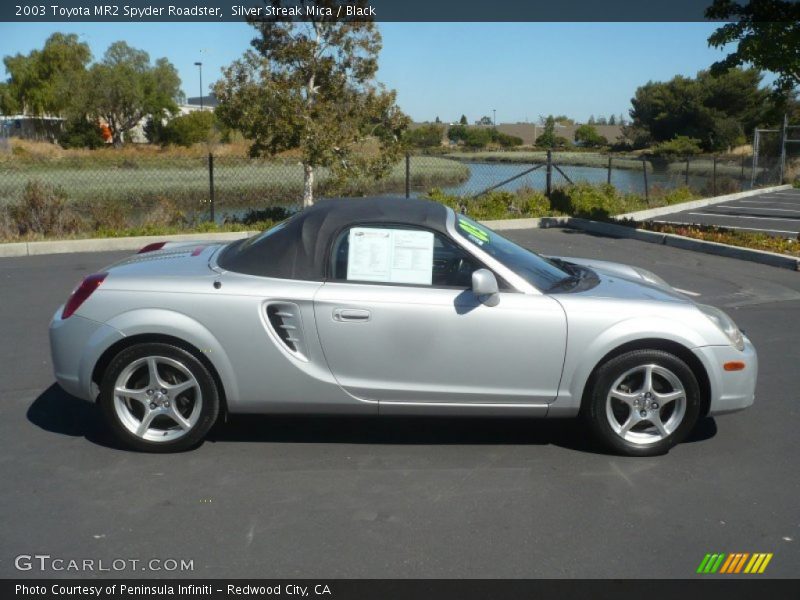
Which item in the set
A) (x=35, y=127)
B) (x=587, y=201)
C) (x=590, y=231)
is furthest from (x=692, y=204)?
(x=35, y=127)

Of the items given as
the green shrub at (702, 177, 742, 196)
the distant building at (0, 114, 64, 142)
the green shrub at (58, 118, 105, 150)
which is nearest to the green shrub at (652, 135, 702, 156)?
the green shrub at (702, 177, 742, 196)

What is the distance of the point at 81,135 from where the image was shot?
54.0m

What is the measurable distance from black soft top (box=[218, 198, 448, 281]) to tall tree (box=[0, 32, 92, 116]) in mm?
59372

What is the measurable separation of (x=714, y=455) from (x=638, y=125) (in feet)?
210

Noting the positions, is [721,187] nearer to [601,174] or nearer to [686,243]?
[601,174]

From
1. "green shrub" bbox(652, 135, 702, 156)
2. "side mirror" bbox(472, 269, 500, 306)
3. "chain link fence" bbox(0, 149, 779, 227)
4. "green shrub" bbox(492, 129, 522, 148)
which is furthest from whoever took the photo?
"green shrub" bbox(492, 129, 522, 148)

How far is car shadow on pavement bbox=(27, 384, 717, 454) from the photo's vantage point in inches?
199

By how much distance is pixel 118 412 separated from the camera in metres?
4.71

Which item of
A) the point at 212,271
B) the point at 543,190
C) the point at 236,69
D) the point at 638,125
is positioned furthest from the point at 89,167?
the point at 638,125

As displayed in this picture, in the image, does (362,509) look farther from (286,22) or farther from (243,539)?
(286,22)

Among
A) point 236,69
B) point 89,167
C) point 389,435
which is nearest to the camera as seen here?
point 389,435

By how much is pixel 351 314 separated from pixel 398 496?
106cm

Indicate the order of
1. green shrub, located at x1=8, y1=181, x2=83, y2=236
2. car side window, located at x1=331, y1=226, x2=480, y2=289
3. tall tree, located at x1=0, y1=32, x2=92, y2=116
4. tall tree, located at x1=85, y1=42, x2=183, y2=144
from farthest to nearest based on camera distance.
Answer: tall tree, located at x1=0, y1=32, x2=92, y2=116 → tall tree, located at x1=85, y1=42, x2=183, y2=144 → green shrub, located at x1=8, y1=181, x2=83, y2=236 → car side window, located at x1=331, y1=226, x2=480, y2=289

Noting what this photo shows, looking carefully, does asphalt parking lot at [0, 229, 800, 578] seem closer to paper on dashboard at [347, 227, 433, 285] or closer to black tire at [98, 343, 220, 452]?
black tire at [98, 343, 220, 452]
